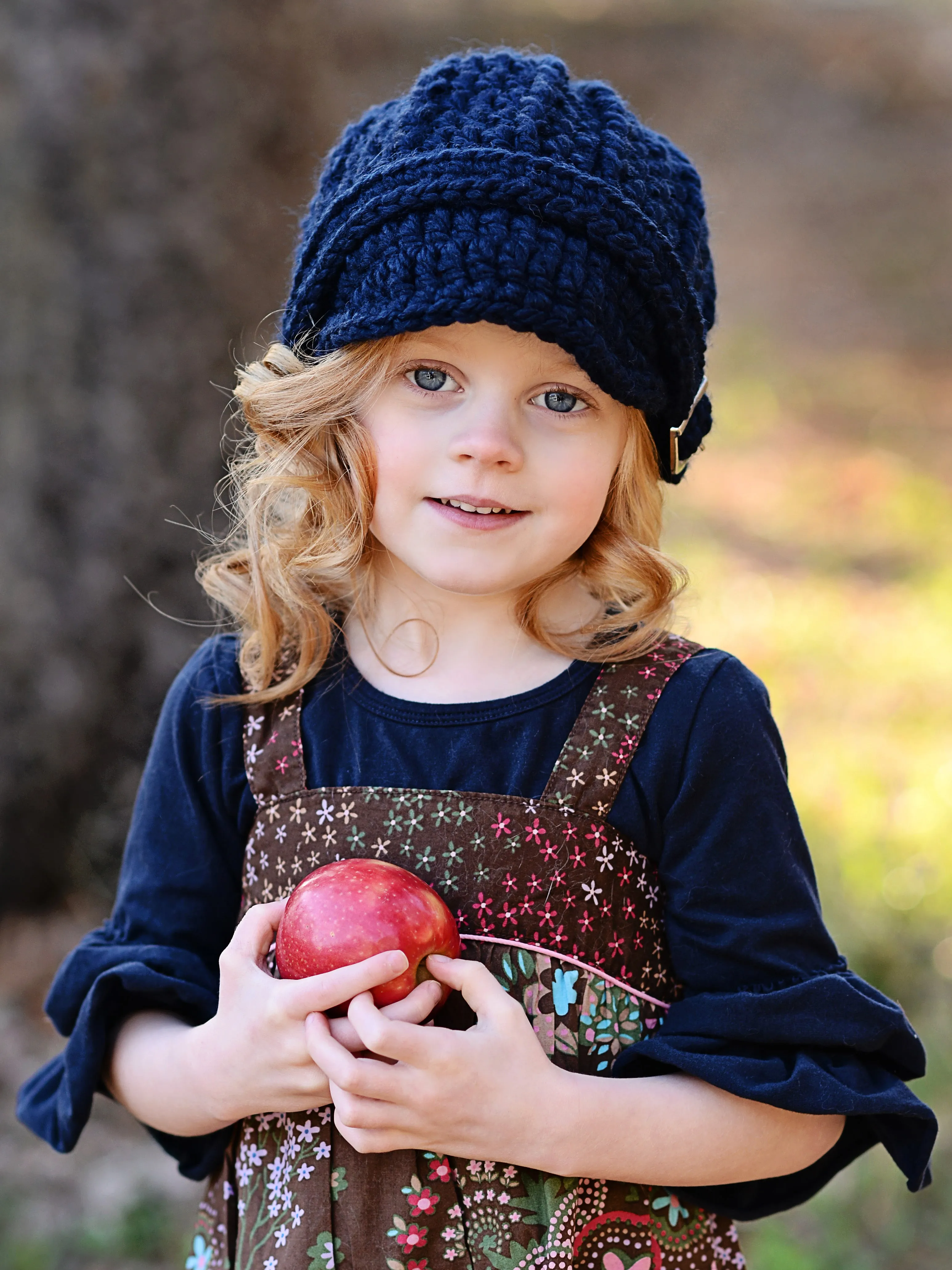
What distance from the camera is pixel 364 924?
1.55 meters

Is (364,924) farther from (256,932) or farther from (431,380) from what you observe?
(431,380)

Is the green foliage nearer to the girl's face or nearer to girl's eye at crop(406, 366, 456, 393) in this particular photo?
the girl's face

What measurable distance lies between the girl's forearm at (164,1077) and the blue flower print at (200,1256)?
18 centimetres

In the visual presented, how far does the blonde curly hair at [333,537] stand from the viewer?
6.00 ft

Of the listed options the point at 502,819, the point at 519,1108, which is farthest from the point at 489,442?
the point at 519,1108

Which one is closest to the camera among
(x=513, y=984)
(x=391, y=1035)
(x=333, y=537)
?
(x=391, y=1035)

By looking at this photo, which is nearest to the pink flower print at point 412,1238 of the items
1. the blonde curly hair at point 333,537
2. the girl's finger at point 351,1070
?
the girl's finger at point 351,1070

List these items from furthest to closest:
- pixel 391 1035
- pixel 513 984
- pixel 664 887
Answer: pixel 664 887, pixel 513 984, pixel 391 1035

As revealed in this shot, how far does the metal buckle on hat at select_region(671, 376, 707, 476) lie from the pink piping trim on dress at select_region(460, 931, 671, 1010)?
711mm

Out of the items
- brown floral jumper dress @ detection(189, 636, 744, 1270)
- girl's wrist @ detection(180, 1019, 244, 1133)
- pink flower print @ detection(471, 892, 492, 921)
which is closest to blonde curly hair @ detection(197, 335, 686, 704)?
brown floral jumper dress @ detection(189, 636, 744, 1270)

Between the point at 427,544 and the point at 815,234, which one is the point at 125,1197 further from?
the point at 815,234

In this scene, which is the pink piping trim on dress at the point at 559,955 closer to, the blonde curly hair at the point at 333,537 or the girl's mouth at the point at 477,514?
the blonde curly hair at the point at 333,537

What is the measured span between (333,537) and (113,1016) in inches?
30.1

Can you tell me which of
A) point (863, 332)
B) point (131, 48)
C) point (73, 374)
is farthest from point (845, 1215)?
point (863, 332)
